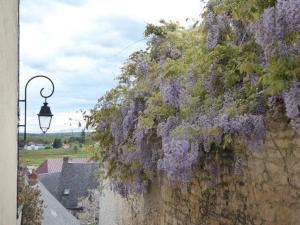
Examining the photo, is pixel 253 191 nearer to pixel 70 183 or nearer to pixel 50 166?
pixel 70 183

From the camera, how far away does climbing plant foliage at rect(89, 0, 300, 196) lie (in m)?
3.41

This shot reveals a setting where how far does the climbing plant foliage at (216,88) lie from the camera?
11.2 ft

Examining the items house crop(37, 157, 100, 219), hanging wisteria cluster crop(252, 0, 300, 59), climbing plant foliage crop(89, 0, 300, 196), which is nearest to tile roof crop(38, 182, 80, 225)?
house crop(37, 157, 100, 219)

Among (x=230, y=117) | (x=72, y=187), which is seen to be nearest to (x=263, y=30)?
(x=230, y=117)

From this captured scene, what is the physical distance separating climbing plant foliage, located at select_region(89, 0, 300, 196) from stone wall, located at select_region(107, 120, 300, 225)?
11 centimetres

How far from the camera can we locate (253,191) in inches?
167

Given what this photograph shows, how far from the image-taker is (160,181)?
22.9 ft

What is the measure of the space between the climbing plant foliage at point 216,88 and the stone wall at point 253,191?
0.11 meters

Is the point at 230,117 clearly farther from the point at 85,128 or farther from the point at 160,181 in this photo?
the point at 85,128

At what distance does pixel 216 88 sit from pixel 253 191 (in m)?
0.95

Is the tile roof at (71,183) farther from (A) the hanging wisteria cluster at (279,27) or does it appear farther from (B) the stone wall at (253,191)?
(A) the hanging wisteria cluster at (279,27)

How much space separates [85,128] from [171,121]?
3.71m

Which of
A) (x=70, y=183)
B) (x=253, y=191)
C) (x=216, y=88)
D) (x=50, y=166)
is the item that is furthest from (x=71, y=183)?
(x=253, y=191)
